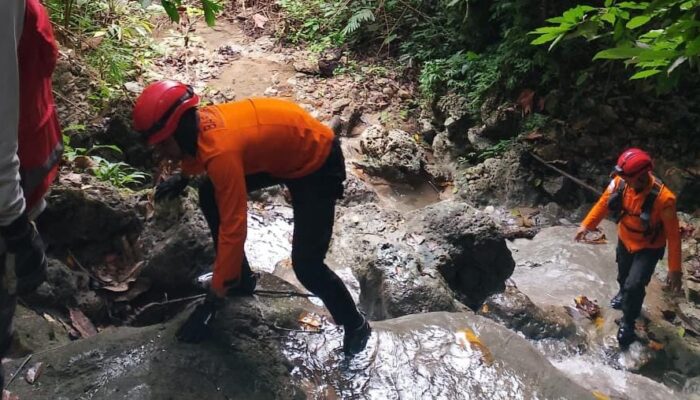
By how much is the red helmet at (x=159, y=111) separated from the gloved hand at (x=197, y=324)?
97 centimetres

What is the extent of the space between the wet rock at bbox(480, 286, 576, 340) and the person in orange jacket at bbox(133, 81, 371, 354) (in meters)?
2.14

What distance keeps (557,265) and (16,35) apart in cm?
615

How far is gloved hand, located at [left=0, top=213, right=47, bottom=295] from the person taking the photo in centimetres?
209

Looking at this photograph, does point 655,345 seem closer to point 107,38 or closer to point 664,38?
point 664,38

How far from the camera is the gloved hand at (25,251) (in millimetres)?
2086

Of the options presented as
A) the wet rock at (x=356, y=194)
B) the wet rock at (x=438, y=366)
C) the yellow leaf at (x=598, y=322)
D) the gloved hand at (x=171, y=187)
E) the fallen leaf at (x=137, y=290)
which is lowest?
the yellow leaf at (x=598, y=322)

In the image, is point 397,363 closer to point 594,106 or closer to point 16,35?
point 16,35

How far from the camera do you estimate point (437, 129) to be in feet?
32.0

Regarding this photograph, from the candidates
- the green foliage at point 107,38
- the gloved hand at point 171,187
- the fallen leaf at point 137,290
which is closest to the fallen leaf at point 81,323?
the fallen leaf at point 137,290

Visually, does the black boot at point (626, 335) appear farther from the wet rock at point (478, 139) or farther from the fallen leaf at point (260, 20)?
the fallen leaf at point (260, 20)

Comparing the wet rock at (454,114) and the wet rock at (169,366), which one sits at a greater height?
the wet rock at (169,366)

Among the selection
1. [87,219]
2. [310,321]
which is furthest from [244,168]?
[87,219]

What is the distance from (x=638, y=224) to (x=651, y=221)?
0.37ft

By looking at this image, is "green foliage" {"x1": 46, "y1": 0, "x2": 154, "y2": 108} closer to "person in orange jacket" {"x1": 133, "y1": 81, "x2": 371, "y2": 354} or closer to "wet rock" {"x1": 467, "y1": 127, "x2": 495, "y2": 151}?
"person in orange jacket" {"x1": 133, "y1": 81, "x2": 371, "y2": 354}
